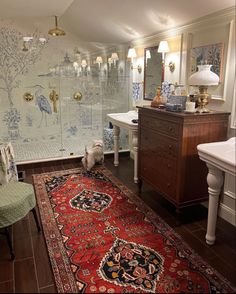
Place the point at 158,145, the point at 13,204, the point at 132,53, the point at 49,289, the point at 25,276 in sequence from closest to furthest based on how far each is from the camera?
the point at 49,289 < the point at 25,276 < the point at 13,204 < the point at 158,145 < the point at 132,53

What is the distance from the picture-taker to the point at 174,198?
2502 mm

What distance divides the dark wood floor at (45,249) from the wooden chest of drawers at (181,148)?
0.74 ft

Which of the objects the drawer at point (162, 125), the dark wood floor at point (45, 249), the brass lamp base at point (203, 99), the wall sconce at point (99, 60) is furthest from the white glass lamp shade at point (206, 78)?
the wall sconce at point (99, 60)

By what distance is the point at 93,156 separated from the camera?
4027 millimetres

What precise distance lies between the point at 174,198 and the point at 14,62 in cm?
337

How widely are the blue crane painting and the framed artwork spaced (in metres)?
2.68

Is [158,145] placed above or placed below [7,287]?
above

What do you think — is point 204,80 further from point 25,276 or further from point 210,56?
point 25,276

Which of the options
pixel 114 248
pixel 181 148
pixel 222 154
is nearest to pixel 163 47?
pixel 181 148

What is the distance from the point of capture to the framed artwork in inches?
95.7

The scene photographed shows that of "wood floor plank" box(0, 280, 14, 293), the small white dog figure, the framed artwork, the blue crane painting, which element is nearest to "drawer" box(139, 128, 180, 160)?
the framed artwork

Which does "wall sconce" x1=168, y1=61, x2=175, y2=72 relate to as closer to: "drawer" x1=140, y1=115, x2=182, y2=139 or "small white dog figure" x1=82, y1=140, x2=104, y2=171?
"drawer" x1=140, y1=115, x2=182, y2=139

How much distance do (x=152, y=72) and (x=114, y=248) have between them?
247cm

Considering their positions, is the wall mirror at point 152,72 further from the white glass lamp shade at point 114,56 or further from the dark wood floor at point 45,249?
the dark wood floor at point 45,249
